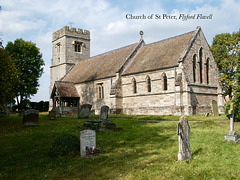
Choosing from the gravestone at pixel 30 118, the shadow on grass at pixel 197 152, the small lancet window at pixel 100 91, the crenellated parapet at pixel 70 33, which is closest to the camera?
the shadow on grass at pixel 197 152

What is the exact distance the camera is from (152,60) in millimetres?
27500

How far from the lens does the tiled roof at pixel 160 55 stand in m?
25.3

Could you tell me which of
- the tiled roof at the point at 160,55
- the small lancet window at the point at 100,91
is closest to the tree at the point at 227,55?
the tiled roof at the point at 160,55

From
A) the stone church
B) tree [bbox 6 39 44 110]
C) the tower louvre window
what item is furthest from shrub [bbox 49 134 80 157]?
the tower louvre window

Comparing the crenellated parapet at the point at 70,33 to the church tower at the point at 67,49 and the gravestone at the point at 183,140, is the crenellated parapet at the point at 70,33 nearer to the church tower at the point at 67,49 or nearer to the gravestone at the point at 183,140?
the church tower at the point at 67,49

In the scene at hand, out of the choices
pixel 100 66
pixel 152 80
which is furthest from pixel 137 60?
pixel 100 66

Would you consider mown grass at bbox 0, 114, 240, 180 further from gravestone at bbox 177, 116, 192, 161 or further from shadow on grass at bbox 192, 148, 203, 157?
gravestone at bbox 177, 116, 192, 161

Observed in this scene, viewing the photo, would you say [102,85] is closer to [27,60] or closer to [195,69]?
[195,69]

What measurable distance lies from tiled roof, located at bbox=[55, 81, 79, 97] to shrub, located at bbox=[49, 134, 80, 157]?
25.0m

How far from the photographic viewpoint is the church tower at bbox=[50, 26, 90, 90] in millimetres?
43438

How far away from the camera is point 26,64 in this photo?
38.7 m

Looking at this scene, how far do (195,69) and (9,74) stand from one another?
784 inches

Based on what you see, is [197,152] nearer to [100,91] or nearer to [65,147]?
[65,147]

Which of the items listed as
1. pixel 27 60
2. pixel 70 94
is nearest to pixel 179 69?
pixel 70 94
